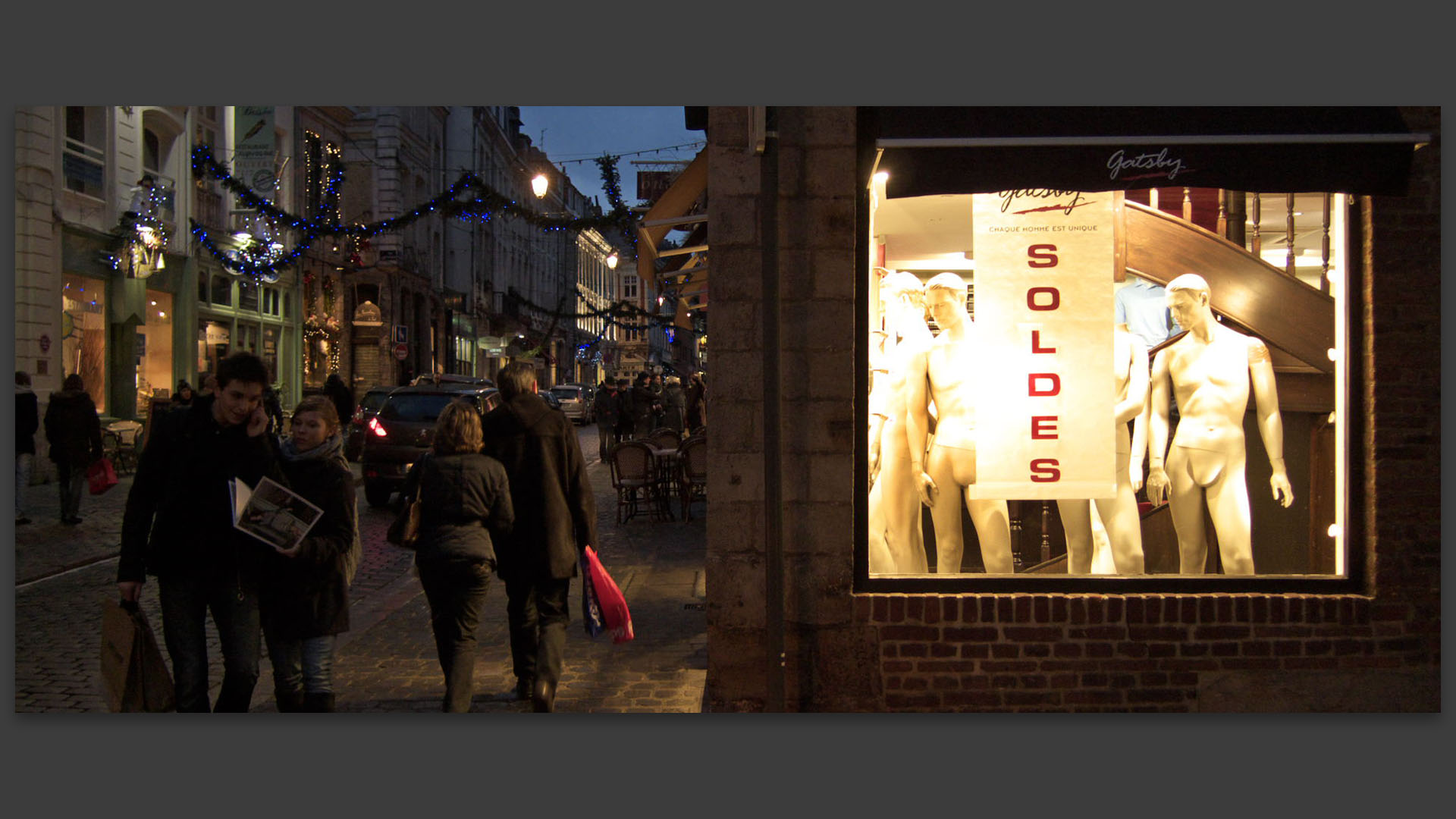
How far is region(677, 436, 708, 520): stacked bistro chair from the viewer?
12578mm

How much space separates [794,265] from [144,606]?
19.4ft

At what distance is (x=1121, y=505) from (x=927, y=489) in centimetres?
102

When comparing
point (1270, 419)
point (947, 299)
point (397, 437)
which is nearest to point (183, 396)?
point (397, 437)

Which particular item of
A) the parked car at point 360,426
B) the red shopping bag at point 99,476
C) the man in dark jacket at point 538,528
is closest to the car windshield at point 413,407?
the parked car at point 360,426

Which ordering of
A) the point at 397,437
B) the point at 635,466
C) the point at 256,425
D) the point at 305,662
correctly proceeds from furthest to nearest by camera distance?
the point at 397,437 → the point at 635,466 → the point at 305,662 → the point at 256,425

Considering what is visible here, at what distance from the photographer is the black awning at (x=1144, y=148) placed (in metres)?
5.46

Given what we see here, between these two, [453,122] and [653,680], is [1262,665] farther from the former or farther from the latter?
[453,122]

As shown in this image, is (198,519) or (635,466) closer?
(198,519)

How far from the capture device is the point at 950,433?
614cm

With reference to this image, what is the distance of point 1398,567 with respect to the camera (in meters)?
5.68

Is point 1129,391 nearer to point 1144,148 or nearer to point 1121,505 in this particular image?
point 1121,505

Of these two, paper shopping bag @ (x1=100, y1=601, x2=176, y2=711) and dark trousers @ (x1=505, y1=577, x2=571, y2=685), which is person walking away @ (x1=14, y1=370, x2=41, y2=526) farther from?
dark trousers @ (x1=505, y1=577, x2=571, y2=685)

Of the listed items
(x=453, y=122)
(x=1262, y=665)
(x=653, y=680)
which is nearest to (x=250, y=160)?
(x=653, y=680)

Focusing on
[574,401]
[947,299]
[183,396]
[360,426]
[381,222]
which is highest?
[381,222]
